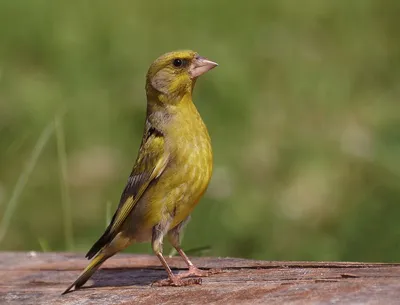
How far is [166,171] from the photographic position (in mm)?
4992

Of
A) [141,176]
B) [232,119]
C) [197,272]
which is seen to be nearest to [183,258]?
[197,272]

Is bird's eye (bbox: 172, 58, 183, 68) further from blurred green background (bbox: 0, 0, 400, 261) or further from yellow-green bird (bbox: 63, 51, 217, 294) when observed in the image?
blurred green background (bbox: 0, 0, 400, 261)

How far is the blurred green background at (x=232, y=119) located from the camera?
7.53m

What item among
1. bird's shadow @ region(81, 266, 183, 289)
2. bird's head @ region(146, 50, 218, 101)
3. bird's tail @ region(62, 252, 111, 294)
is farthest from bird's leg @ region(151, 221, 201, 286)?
bird's head @ region(146, 50, 218, 101)

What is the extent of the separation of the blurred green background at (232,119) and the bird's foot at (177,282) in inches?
61.1

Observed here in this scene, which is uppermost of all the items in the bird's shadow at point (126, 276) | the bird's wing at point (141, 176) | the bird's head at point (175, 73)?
the bird's head at point (175, 73)

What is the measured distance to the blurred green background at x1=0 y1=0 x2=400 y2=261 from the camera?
753cm

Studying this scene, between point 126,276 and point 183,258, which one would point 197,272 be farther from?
point 126,276

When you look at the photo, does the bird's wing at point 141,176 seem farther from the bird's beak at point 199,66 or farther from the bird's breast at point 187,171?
the bird's beak at point 199,66

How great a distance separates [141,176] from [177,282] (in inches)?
21.6

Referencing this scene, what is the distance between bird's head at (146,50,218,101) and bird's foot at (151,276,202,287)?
86 cm

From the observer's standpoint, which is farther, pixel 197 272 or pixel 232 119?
pixel 232 119

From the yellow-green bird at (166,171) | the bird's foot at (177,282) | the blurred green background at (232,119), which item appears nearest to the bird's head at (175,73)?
the yellow-green bird at (166,171)

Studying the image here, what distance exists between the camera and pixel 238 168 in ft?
27.5
